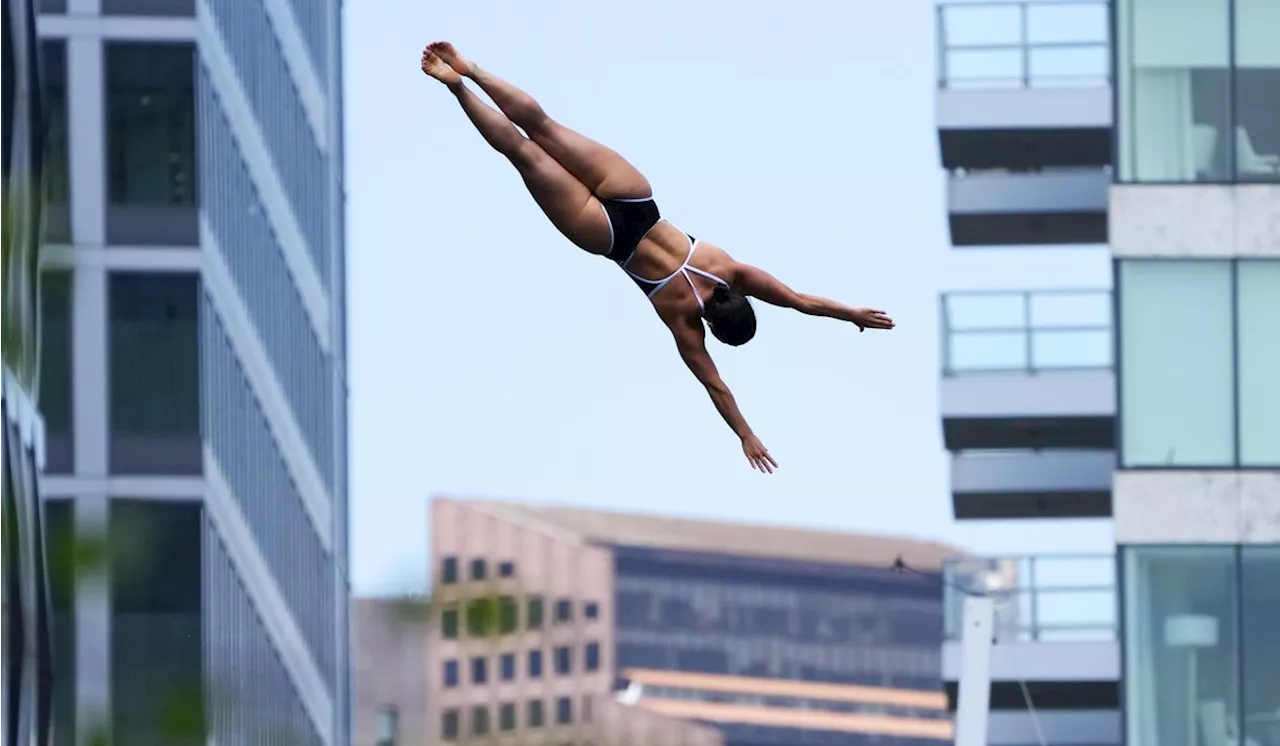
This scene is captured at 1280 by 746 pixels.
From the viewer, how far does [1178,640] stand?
33.9 meters

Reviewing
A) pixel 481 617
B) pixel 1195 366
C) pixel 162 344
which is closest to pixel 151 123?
→ pixel 162 344

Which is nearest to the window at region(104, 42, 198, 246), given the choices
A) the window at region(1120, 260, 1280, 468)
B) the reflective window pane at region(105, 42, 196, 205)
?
the reflective window pane at region(105, 42, 196, 205)

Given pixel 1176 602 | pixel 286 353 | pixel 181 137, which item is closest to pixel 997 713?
pixel 1176 602

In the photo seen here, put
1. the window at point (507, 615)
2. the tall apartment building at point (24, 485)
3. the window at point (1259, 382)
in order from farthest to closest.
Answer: the tall apartment building at point (24, 485) < the window at point (1259, 382) < the window at point (507, 615)

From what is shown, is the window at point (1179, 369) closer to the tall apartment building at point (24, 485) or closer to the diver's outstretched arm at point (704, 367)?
the tall apartment building at point (24, 485)

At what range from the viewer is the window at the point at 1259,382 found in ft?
111

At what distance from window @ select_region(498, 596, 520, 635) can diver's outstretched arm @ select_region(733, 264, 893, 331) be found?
2.63 m

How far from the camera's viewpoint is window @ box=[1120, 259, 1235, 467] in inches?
1331

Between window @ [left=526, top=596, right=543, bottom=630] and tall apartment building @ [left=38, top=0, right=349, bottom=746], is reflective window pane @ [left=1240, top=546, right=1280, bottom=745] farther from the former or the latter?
window @ [left=526, top=596, right=543, bottom=630]

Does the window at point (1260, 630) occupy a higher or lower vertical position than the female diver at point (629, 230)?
lower

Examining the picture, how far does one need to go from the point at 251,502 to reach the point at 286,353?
6.64 metres

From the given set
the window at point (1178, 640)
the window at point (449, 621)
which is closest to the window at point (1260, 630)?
the window at point (1178, 640)

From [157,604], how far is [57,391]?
149 inches

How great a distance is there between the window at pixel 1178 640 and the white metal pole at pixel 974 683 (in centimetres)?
192
